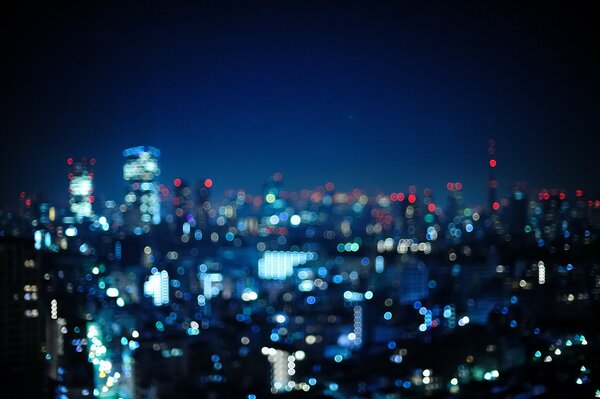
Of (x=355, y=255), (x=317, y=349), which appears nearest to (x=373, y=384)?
(x=317, y=349)

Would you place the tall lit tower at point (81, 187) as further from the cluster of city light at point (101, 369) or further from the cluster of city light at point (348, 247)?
the cluster of city light at point (348, 247)

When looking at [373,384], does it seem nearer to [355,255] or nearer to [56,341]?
[56,341]

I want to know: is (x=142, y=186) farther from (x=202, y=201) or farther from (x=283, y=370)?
(x=283, y=370)

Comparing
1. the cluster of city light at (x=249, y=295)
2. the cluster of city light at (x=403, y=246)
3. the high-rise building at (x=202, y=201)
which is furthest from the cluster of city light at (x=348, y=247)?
the high-rise building at (x=202, y=201)

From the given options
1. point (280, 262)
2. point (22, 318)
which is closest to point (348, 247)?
point (280, 262)

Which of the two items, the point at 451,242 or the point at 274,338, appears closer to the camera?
the point at 274,338

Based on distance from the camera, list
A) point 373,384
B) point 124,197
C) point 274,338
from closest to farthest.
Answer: point 373,384
point 124,197
point 274,338
